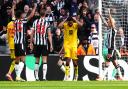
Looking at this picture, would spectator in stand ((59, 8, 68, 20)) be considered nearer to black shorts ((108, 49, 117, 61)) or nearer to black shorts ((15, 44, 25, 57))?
black shorts ((108, 49, 117, 61))

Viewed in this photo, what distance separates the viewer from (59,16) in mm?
21484

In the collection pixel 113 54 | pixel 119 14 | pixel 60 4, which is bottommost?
pixel 113 54

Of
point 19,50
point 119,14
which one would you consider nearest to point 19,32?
point 19,50

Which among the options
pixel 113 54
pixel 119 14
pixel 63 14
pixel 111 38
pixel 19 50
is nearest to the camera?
pixel 19 50

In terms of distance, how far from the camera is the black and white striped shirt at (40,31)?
18.5 meters

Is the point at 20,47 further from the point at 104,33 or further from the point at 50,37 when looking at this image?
the point at 104,33

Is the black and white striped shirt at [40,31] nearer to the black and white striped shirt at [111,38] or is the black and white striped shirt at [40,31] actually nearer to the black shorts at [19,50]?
the black shorts at [19,50]

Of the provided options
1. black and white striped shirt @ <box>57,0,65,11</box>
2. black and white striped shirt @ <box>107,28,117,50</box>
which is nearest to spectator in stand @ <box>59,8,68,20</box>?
black and white striped shirt @ <box>57,0,65,11</box>

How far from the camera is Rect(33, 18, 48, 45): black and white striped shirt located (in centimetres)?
1845

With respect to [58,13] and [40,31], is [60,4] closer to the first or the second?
[58,13]

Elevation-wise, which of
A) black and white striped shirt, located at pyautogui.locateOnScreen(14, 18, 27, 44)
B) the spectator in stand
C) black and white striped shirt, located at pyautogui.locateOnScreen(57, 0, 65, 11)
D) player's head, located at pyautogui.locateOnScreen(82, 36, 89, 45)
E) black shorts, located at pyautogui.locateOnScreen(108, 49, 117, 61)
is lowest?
black shorts, located at pyautogui.locateOnScreen(108, 49, 117, 61)

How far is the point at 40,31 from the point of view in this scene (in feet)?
61.3

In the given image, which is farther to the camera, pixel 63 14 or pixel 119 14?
pixel 63 14

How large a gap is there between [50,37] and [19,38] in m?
1.09
